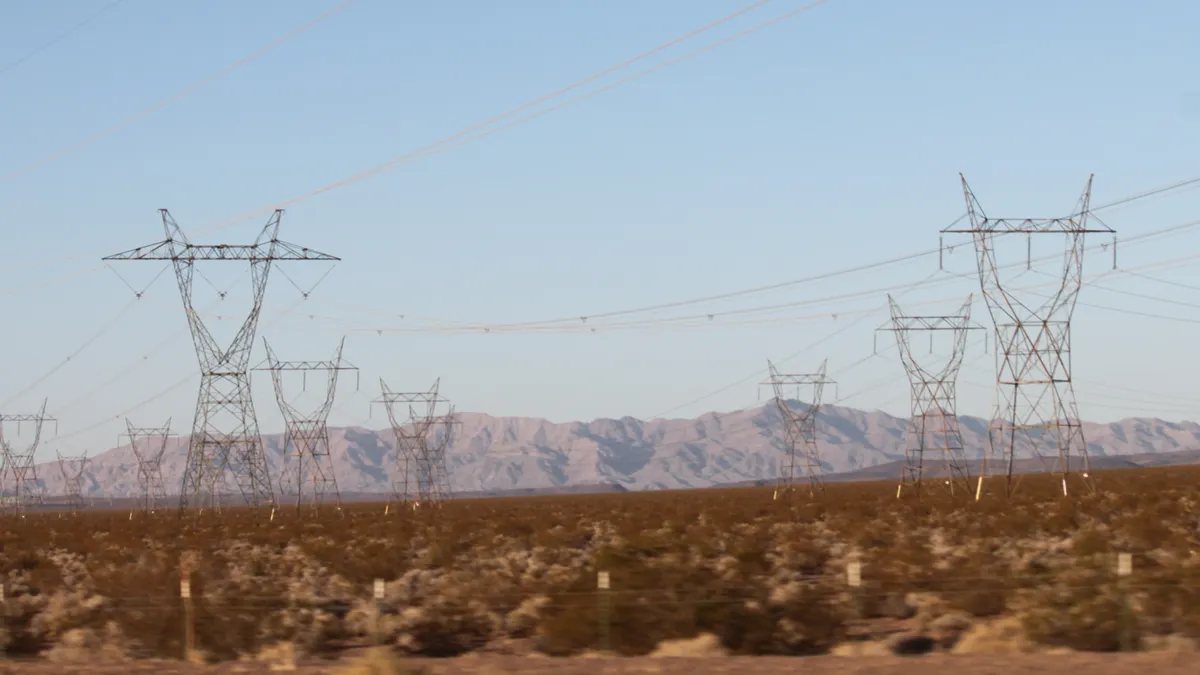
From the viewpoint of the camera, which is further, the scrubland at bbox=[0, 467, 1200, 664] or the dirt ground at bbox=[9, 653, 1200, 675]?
the scrubland at bbox=[0, 467, 1200, 664]

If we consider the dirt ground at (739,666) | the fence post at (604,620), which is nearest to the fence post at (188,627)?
the dirt ground at (739,666)

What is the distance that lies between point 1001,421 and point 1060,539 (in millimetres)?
23655

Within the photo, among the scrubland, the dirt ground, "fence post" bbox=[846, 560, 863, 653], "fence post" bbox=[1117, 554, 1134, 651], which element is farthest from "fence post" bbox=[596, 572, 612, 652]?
"fence post" bbox=[1117, 554, 1134, 651]

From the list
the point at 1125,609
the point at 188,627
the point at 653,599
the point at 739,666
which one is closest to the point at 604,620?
the point at 653,599

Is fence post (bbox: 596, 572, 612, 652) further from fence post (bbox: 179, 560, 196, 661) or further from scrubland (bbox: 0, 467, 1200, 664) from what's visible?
fence post (bbox: 179, 560, 196, 661)

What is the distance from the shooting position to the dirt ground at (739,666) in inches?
940

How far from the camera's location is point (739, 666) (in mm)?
25609

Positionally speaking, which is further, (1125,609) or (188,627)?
(188,627)

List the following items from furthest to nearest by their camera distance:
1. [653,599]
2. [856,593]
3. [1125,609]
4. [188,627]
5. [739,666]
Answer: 1. [856,593]
2. [188,627]
3. [653,599]
4. [1125,609]
5. [739,666]

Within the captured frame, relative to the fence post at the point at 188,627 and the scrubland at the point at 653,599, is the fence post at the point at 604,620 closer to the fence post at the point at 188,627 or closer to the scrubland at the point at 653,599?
the scrubland at the point at 653,599

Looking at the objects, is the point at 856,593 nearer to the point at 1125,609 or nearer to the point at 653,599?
the point at 653,599

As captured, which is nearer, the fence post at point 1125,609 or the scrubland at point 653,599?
the fence post at point 1125,609

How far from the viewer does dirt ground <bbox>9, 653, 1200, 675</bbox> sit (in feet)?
78.3

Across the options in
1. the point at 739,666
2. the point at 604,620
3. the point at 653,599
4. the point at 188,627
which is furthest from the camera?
the point at 188,627
